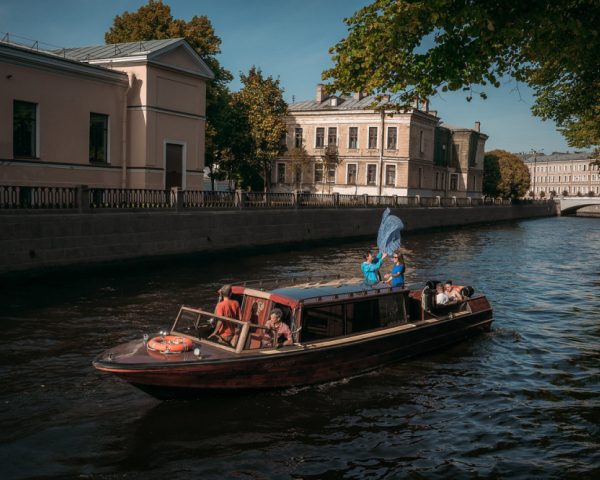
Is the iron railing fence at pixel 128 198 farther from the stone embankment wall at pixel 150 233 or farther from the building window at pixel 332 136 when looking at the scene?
the building window at pixel 332 136

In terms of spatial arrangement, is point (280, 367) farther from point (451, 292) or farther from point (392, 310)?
point (451, 292)

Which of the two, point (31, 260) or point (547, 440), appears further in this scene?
point (31, 260)

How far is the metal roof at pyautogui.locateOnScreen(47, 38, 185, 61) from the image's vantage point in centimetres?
2743

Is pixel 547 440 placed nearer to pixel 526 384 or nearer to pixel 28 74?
pixel 526 384

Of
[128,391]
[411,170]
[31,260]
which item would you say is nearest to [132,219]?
[31,260]

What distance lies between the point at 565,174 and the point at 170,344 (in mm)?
158142

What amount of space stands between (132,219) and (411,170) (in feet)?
127

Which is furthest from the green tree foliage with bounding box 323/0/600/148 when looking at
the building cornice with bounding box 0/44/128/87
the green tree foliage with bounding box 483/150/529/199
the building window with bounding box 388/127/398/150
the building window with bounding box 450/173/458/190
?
the green tree foliage with bounding box 483/150/529/199

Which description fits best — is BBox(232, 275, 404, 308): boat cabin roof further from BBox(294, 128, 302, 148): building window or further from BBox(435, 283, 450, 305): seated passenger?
BBox(294, 128, 302, 148): building window

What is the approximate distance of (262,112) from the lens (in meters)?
43.0

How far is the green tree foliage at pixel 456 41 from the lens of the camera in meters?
10.2

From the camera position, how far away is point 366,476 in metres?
7.22

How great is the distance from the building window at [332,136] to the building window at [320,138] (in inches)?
22.0

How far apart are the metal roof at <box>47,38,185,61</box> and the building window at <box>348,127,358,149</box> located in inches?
1168
